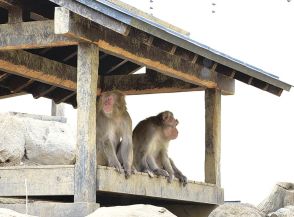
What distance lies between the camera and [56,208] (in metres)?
14.1

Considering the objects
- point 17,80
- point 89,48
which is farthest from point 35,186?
point 17,80

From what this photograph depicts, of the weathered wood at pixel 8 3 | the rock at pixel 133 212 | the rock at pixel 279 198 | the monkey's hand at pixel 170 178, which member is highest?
the weathered wood at pixel 8 3

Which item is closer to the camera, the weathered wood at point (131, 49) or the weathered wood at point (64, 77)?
the weathered wood at point (131, 49)

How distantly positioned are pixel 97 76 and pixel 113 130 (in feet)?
5.49

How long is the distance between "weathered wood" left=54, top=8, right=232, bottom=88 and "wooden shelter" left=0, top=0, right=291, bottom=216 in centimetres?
1

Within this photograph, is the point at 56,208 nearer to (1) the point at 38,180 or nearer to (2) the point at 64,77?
(1) the point at 38,180

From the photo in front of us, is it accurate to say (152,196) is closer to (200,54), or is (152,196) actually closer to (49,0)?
(200,54)

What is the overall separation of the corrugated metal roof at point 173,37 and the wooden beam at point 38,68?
1.72 metres

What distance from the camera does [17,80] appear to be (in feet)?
60.6

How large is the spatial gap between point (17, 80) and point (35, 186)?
438 cm

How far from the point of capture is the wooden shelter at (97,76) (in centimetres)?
1405

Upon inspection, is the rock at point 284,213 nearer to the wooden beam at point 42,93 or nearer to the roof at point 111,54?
the roof at point 111,54

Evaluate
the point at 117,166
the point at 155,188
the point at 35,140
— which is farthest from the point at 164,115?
the point at 35,140

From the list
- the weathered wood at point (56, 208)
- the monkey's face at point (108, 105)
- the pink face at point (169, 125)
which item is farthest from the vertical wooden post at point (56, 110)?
the weathered wood at point (56, 208)
